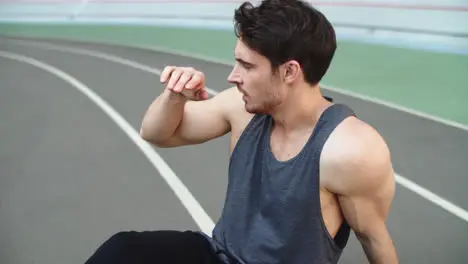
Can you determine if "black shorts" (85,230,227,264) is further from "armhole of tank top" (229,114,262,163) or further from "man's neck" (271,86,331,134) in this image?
"man's neck" (271,86,331,134)

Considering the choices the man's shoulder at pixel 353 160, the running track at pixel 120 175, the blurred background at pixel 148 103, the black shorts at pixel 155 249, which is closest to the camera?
the man's shoulder at pixel 353 160

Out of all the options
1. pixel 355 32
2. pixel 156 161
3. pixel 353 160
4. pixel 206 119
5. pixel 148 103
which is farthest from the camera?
pixel 355 32

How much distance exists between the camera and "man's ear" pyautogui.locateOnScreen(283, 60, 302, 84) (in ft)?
6.73

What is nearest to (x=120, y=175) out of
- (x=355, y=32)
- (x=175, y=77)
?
(x=175, y=77)

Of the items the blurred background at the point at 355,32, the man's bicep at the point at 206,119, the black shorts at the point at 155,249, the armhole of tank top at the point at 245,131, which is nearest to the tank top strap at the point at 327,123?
the armhole of tank top at the point at 245,131

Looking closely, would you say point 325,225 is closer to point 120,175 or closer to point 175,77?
point 175,77

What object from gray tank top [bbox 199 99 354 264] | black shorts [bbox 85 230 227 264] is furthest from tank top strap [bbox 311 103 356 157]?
black shorts [bbox 85 230 227 264]

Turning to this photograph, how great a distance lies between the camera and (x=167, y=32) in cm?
1036

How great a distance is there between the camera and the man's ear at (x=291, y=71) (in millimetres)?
2051

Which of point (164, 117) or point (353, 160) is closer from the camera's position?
point (353, 160)

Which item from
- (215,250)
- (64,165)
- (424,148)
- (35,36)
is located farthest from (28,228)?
(35,36)

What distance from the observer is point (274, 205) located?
211cm

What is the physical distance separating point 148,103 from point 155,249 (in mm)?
4574

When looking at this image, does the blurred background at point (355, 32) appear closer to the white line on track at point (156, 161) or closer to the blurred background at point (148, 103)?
the blurred background at point (148, 103)
